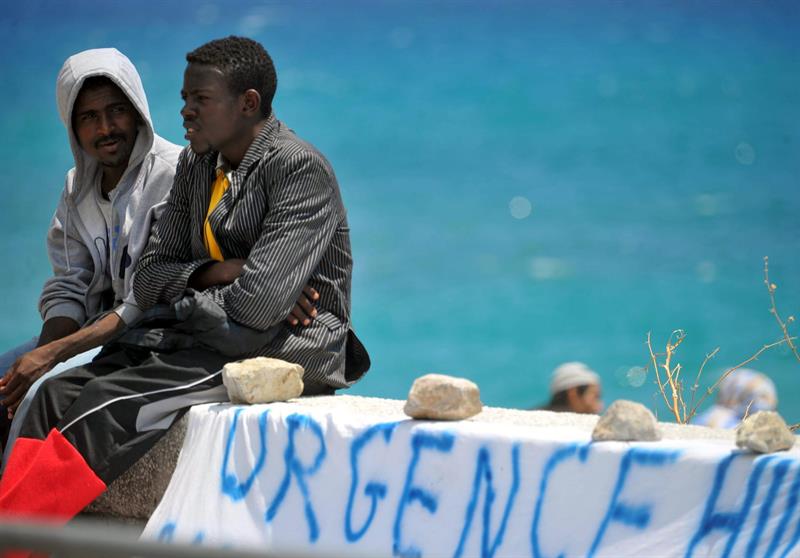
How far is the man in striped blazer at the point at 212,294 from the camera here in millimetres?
3100

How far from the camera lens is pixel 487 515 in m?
2.71

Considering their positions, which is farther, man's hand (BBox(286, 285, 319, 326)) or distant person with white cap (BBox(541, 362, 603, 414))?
distant person with white cap (BBox(541, 362, 603, 414))

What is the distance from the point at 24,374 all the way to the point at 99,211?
0.74m

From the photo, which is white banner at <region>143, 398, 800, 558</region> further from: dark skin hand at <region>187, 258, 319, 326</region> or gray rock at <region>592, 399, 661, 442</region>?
dark skin hand at <region>187, 258, 319, 326</region>

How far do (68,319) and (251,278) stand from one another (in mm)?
952

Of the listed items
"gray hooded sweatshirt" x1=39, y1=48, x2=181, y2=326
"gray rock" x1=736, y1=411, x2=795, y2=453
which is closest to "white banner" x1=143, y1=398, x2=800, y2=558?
"gray rock" x1=736, y1=411, x2=795, y2=453

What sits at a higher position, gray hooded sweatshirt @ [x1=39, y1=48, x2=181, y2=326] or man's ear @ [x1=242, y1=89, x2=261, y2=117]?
man's ear @ [x1=242, y1=89, x2=261, y2=117]

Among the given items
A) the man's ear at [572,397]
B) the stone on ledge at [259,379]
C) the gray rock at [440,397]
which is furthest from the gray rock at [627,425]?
the man's ear at [572,397]

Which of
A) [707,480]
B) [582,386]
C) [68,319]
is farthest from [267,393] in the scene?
[582,386]

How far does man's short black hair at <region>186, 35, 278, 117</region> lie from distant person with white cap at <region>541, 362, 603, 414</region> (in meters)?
1.64

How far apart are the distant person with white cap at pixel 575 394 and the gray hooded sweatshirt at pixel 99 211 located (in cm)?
162

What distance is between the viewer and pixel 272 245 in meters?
3.17

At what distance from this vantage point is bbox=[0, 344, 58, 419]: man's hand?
3.40 m

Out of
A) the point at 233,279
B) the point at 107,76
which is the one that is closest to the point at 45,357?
the point at 233,279
